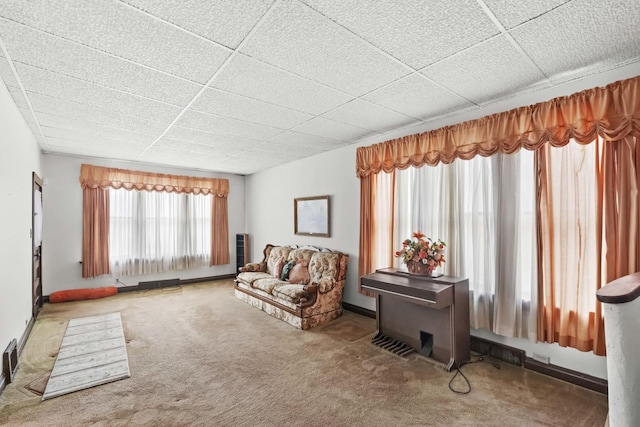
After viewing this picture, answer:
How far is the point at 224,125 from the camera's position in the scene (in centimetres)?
350

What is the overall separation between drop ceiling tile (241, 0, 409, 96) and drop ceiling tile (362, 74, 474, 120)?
16 centimetres

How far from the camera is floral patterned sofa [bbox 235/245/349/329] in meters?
3.83

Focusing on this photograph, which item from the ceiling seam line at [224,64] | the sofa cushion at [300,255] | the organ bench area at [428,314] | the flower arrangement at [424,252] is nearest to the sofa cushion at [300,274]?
the sofa cushion at [300,255]

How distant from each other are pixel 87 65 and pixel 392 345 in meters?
3.71

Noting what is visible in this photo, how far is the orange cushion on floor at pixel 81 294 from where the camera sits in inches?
191

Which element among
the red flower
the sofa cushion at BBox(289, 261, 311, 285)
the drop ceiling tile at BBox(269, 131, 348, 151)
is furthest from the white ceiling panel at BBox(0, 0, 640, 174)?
the sofa cushion at BBox(289, 261, 311, 285)

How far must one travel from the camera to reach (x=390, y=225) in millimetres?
3766

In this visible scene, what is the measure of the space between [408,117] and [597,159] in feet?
5.50

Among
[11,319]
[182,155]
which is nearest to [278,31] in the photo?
[11,319]

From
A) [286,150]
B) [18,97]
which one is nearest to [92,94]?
[18,97]

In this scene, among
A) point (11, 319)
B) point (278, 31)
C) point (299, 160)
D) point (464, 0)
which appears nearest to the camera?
point (464, 0)

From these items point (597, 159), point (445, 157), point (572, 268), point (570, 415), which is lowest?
point (570, 415)

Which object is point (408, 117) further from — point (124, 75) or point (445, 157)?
point (124, 75)

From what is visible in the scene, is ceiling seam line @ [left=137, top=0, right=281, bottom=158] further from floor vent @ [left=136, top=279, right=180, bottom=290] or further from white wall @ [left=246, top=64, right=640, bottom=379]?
floor vent @ [left=136, top=279, right=180, bottom=290]
